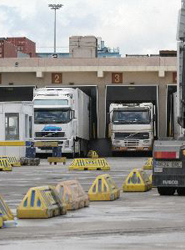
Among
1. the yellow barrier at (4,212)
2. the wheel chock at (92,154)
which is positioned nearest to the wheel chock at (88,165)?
the wheel chock at (92,154)

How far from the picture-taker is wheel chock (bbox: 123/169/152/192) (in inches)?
894

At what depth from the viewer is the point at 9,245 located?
1118cm

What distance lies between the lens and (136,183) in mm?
22906

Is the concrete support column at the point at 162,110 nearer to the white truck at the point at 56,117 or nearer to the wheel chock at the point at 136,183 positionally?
the white truck at the point at 56,117

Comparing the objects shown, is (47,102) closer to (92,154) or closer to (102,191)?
(92,154)

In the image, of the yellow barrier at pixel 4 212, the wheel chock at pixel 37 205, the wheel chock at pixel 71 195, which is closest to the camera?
the yellow barrier at pixel 4 212

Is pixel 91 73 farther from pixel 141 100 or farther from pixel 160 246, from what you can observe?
pixel 160 246

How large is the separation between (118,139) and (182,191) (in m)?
35.9

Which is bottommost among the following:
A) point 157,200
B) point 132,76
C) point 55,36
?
point 157,200

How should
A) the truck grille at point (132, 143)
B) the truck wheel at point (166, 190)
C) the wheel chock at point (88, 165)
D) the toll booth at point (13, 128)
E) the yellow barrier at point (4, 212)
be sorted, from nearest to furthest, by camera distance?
1. the yellow barrier at point (4, 212)
2. the truck wheel at point (166, 190)
3. the wheel chock at point (88, 165)
4. the toll booth at point (13, 128)
5. the truck grille at point (132, 143)

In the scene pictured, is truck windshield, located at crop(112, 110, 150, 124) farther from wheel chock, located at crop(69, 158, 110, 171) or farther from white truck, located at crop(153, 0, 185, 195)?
white truck, located at crop(153, 0, 185, 195)

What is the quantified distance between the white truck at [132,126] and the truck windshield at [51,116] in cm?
441

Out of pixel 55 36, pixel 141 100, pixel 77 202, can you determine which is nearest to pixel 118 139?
pixel 141 100

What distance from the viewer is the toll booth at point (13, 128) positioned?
44906mm
